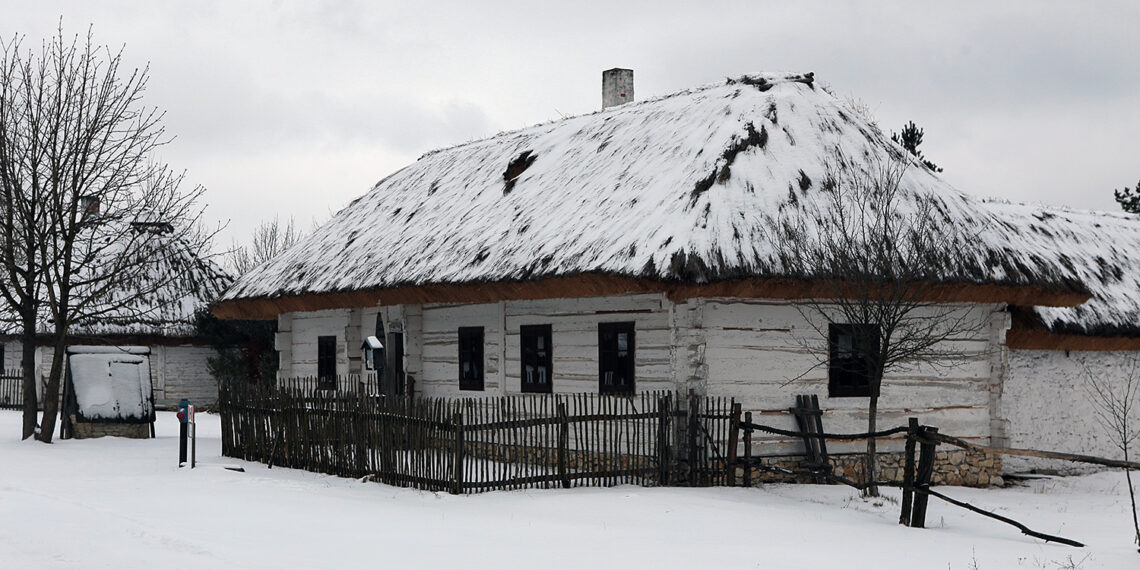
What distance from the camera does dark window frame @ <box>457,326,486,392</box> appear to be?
18.6 meters

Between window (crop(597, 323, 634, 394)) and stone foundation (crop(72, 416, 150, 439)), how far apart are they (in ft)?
30.7

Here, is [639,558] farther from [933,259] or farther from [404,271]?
[404,271]

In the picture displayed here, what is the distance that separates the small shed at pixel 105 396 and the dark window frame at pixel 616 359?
921 centimetres

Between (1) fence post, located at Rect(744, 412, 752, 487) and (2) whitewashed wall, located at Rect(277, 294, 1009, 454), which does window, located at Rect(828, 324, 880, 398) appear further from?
(1) fence post, located at Rect(744, 412, 752, 487)

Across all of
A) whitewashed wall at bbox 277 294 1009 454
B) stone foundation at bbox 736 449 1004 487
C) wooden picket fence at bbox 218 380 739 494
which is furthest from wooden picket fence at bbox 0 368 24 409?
stone foundation at bbox 736 449 1004 487

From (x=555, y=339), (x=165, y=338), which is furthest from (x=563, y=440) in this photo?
(x=165, y=338)

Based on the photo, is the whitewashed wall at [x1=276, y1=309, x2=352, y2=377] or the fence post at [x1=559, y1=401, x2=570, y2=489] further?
the whitewashed wall at [x1=276, y1=309, x2=352, y2=377]

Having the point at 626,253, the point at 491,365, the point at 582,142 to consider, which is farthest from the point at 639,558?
the point at 582,142

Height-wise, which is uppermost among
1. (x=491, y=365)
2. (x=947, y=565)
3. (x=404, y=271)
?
(x=404, y=271)

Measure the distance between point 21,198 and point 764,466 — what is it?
1284cm

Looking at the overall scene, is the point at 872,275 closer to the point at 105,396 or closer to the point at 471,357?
the point at 471,357

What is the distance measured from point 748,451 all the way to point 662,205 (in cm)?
323

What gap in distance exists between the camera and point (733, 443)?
14.2m

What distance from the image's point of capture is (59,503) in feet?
40.2
